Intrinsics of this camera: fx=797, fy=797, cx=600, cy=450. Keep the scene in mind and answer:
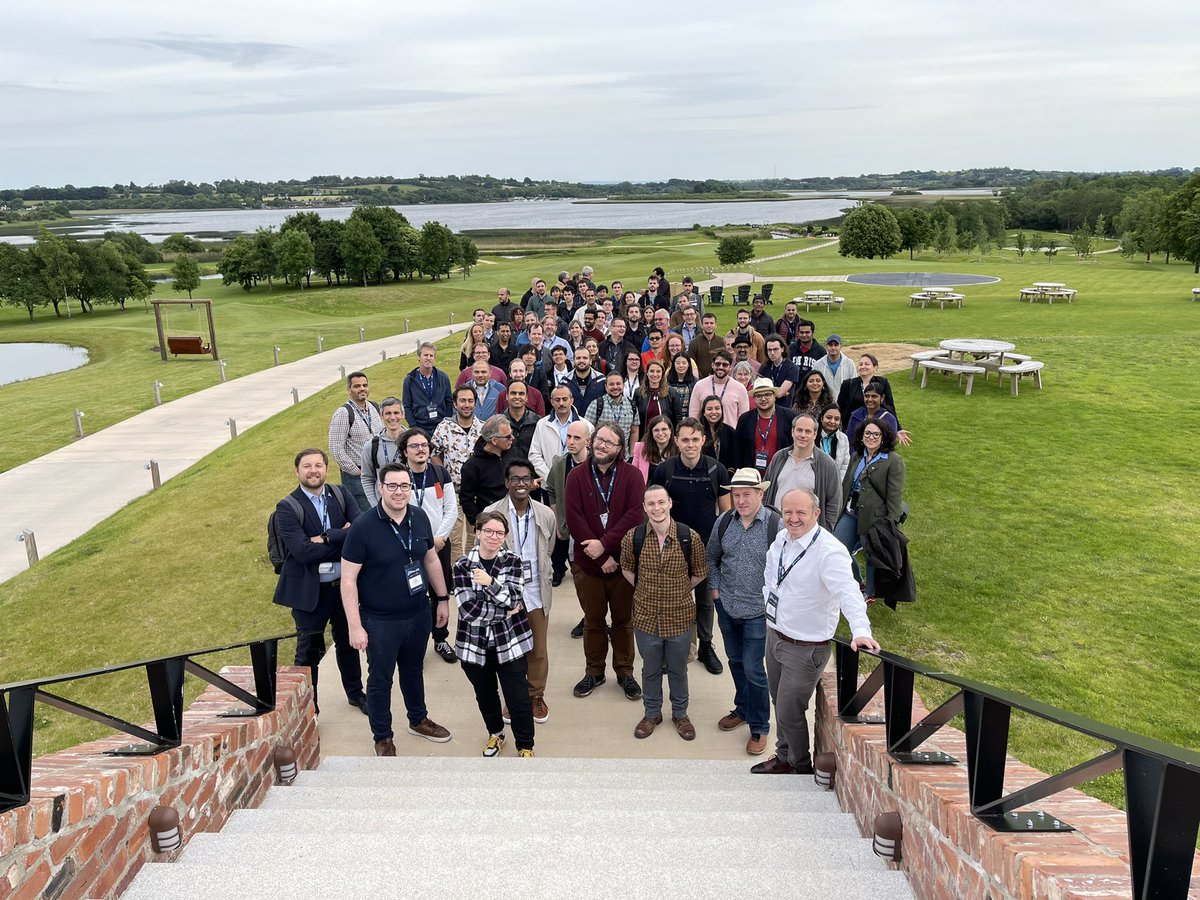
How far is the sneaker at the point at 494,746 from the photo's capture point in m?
5.41

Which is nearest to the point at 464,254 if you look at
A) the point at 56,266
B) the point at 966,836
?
the point at 56,266

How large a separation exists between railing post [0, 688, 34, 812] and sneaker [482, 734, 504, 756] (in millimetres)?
2995

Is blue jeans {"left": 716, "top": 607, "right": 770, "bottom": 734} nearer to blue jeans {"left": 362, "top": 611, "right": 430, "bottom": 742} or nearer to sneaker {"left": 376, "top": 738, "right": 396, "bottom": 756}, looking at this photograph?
blue jeans {"left": 362, "top": 611, "right": 430, "bottom": 742}

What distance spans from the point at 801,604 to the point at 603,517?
1.79 m

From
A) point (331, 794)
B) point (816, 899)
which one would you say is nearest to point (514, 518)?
Result: point (331, 794)

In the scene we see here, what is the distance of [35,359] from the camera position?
133ft

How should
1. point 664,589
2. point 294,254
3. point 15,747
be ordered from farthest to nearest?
point 294,254
point 664,589
point 15,747

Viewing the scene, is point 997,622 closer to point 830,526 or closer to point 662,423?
point 830,526

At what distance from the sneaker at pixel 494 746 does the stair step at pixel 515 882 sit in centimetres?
209

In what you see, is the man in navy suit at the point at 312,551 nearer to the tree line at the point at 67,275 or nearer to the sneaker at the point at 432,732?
the sneaker at the point at 432,732

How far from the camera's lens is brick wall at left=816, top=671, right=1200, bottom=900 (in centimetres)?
231

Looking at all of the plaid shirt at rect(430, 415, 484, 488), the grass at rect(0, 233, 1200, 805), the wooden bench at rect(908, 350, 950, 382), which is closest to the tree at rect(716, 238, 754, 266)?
the grass at rect(0, 233, 1200, 805)

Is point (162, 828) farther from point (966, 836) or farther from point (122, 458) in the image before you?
point (122, 458)

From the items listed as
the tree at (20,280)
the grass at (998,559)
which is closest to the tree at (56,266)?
the tree at (20,280)
